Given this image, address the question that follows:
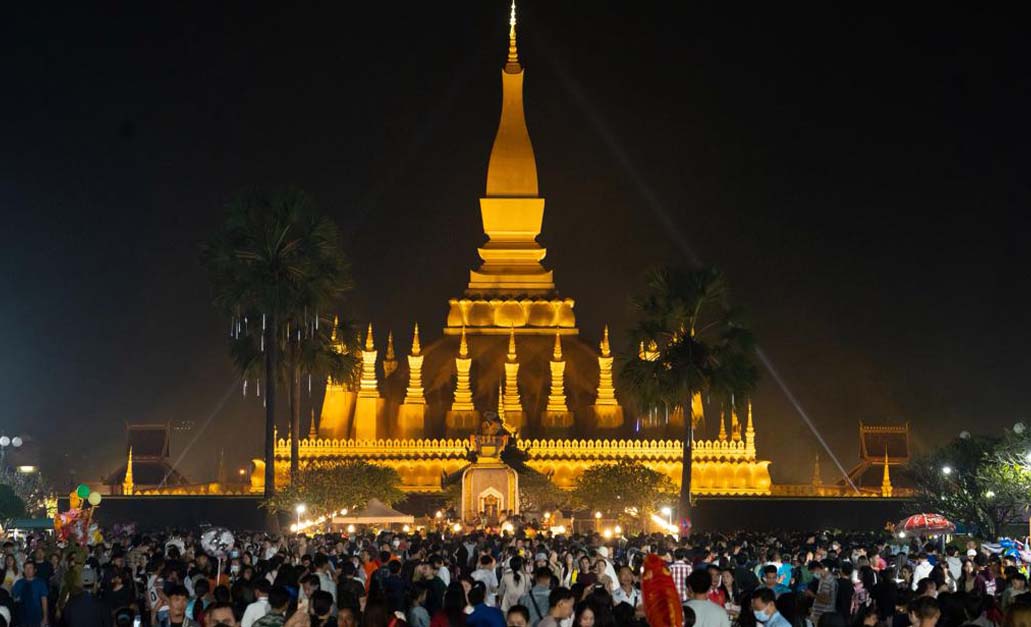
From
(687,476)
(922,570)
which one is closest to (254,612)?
(922,570)

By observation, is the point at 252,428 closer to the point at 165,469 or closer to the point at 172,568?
the point at 165,469

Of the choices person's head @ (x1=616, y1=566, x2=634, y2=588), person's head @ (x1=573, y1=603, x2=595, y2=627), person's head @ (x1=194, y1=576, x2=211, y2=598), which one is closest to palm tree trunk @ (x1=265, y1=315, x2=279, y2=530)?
person's head @ (x1=616, y1=566, x2=634, y2=588)

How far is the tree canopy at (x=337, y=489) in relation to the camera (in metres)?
59.7

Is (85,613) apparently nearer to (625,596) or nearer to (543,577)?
(543,577)

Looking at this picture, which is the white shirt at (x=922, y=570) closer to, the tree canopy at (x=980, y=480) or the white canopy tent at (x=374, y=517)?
the tree canopy at (x=980, y=480)

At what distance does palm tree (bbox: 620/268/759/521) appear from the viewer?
59.7m

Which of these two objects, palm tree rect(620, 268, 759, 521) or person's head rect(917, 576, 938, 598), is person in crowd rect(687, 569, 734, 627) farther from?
palm tree rect(620, 268, 759, 521)

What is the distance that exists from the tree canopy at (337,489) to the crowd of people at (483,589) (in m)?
23.6

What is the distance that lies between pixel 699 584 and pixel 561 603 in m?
1.22

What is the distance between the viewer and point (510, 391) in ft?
260

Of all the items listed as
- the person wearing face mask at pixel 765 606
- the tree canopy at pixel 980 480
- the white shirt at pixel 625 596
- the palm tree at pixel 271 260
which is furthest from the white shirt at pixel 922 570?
the palm tree at pixel 271 260

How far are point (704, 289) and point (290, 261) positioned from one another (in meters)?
11.6

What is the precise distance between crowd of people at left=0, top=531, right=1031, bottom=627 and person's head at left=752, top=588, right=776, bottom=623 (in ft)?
0.06

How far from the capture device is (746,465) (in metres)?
75.5
